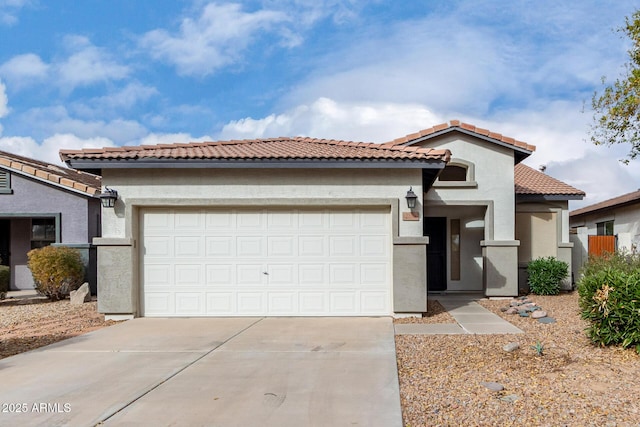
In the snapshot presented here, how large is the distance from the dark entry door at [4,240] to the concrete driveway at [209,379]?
31.8 feet

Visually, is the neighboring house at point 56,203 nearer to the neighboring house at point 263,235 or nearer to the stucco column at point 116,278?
the stucco column at point 116,278

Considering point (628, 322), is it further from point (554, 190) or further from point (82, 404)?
point (554, 190)

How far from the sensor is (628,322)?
6902 mm

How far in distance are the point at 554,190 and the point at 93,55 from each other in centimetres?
1389

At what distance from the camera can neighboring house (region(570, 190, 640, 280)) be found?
651 inches

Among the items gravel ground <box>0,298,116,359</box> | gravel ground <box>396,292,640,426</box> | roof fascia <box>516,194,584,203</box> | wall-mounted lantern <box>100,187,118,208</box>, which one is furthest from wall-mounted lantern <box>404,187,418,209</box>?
gravel ground <box>0,298,116,359</box>

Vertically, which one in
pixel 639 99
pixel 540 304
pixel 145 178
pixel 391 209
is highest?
pixel 639 99

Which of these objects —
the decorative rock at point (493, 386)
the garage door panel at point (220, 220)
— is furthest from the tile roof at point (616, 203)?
the decorative rock at point (493, 386)

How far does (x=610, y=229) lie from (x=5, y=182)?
77.0 feet

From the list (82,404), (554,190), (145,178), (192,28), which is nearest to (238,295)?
(145,178)

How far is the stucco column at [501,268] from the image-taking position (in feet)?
44.5

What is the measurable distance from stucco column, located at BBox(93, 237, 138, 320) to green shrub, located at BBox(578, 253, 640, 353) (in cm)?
837

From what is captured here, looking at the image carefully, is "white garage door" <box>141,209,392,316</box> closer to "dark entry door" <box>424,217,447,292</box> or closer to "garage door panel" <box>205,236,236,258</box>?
"garage door panel" <box>205,236,236,258</box>

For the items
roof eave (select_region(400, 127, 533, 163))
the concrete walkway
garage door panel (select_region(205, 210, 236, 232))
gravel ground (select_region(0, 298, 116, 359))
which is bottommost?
gravel ground (select_region(0, 298, 116, 359))
